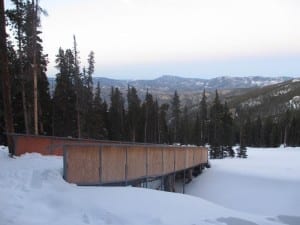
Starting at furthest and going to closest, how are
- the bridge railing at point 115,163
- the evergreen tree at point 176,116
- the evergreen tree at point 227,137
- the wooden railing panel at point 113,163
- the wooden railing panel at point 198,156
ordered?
the evergreen tree at point 176,116, the evergreen tree at point 227,137, the wooden railing panel at point 198,156, the wooden railing panel at point 113,163, the bridge railing at point 115,163

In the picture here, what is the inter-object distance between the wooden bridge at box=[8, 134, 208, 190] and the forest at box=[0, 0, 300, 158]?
1664 millimetres

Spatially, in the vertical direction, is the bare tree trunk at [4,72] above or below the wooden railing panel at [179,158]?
above

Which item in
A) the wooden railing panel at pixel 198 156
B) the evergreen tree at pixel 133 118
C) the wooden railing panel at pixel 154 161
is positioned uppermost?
the evergreen tree at pixel 133 118

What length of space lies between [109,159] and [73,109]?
35699 mm

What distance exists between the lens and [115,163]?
15.3m

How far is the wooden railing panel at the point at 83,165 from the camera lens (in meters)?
12.3

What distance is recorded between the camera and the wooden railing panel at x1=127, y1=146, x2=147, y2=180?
16.8 m

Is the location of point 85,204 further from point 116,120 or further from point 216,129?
point 116,120

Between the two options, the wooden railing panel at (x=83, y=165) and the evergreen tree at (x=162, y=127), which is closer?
the wooden railing panel at (x=83, y=165)

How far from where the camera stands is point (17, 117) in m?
39.5

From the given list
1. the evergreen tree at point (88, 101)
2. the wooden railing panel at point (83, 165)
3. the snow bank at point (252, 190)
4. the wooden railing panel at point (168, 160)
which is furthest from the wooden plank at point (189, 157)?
the evergreen tree at point (88, 101)

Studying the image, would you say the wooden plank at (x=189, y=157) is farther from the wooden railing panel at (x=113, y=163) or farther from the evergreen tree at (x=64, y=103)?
the evergreen tree at (x=64, y=103)

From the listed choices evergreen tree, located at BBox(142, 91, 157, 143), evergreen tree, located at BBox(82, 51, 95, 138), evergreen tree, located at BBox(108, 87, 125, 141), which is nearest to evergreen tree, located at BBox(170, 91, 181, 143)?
evergreen tree, located at BBox(142, 91, 157, 143)

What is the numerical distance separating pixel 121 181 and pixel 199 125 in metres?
67.1
